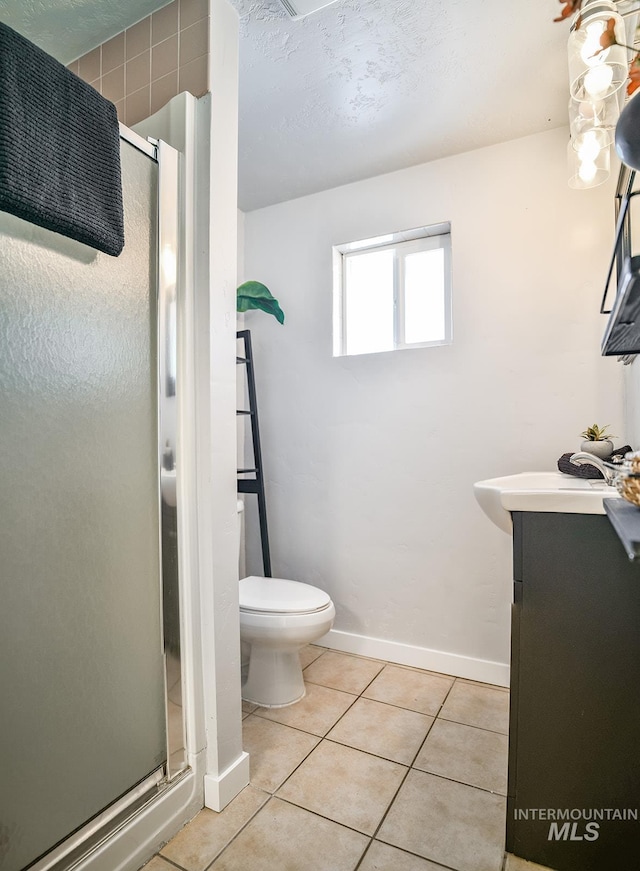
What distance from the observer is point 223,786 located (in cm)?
137

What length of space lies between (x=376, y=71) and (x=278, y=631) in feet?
6.55

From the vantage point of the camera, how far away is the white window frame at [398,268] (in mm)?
2299

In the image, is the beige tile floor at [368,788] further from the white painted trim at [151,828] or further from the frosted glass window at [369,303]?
the frosted glass window at [369,303]

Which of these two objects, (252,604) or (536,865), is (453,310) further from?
(536,865)

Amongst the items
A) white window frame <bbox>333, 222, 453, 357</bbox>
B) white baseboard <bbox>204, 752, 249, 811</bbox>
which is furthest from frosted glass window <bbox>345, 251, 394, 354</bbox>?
white baseboard <bbox>204, 752, 249, 811</bbox>

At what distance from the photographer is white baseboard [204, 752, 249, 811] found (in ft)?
4.45

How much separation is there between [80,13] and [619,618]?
7.32 feet

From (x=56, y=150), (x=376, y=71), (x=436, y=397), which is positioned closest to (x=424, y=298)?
(x=436, y=397)

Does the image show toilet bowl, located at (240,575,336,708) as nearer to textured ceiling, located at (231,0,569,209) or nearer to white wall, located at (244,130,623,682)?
white wall, located at (244,130,623,682)

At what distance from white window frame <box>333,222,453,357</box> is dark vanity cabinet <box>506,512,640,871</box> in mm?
1285

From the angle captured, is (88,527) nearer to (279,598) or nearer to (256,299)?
(279,598)

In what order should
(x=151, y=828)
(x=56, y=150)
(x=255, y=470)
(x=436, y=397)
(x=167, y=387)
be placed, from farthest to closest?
(x=255, y=470) → (x=436, y=397) → (x=167, y=387) → (x=151, y=828) → (x=56, y=150)

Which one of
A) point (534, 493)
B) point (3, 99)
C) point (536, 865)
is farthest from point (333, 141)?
point (536, 865)

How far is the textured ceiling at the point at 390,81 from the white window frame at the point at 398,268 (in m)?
0.31
